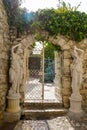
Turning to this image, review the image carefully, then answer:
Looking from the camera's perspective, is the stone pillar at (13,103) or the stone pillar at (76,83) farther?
the stone pillar at (76,83)

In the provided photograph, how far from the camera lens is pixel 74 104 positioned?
5.73 meters

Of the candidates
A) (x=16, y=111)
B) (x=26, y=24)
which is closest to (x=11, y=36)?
(x=26, y=24)

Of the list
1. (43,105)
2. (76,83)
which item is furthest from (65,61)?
(43,105)

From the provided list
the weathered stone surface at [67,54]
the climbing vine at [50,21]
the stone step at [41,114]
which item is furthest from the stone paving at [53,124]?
the climbing vine at [50,21]

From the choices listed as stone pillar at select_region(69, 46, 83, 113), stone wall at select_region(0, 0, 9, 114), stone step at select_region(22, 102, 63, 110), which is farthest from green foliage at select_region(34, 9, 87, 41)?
stone step at select_region(22, 102, 63, 110)

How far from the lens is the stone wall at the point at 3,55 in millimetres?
5198

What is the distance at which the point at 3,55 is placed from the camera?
539 cm

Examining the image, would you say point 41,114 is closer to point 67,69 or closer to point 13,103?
point 13,103

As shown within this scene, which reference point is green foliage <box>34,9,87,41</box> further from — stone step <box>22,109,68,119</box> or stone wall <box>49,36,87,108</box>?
stone step <box>22,109,68,119</box>

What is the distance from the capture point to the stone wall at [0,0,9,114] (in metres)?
5.20

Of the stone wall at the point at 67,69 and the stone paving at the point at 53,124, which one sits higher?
the stone wall at the point at 67,69

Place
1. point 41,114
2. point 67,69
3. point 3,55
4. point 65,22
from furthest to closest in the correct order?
point 67,69
point 65,22
point 41,114
point 3,55

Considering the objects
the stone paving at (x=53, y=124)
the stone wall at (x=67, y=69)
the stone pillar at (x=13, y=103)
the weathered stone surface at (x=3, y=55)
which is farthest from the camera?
the stone wall at (x=67, y=69)

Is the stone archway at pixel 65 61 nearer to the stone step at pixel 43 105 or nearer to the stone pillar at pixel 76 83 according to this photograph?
the stone step at pixel 43 105
